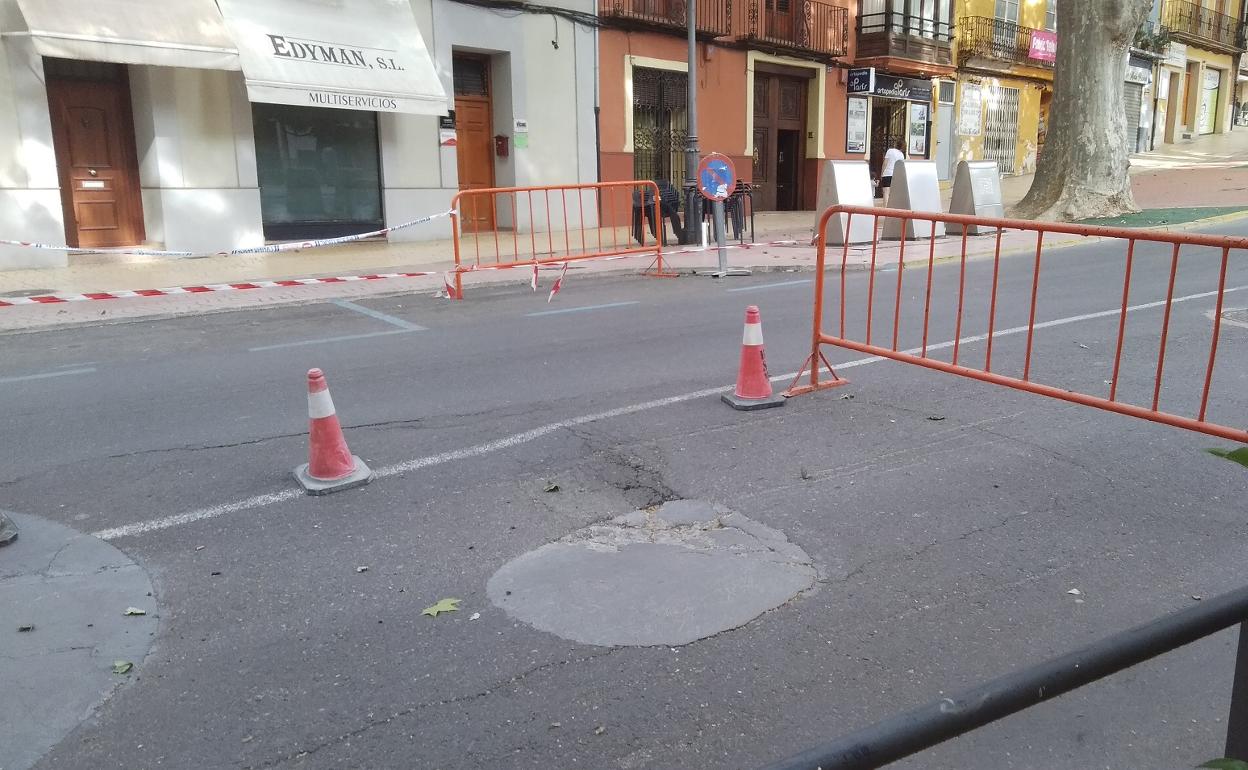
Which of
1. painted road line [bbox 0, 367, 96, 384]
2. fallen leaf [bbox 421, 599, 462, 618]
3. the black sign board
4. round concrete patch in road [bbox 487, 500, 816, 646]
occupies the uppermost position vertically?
the black sign board

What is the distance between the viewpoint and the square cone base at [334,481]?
482 cm

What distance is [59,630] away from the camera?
11.3 feet

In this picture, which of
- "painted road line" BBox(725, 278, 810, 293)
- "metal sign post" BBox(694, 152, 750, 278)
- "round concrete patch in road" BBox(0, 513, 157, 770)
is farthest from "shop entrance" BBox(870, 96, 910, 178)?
"round concrete patch in road" BBox(0, 513, 157, 770)

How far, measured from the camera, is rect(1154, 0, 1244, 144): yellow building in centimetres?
4144

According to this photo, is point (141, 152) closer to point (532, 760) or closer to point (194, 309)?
point (194, 309)

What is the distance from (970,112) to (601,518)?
1217 inches

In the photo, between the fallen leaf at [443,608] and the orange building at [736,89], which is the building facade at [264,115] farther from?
the fallen leaf at [443,608]

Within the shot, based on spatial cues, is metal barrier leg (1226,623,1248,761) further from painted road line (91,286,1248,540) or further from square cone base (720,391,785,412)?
square cone base (720,391,785,412)

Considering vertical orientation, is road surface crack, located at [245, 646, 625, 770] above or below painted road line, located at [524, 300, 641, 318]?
below

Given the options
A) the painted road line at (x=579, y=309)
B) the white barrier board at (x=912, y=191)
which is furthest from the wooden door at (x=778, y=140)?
the painted road line at (x=579, y=309)

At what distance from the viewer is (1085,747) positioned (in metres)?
2.79

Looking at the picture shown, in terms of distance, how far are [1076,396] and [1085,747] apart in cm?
268

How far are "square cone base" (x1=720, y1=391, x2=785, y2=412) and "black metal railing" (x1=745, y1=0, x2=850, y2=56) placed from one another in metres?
18.8

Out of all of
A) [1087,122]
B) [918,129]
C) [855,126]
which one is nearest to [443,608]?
[1087,122]
